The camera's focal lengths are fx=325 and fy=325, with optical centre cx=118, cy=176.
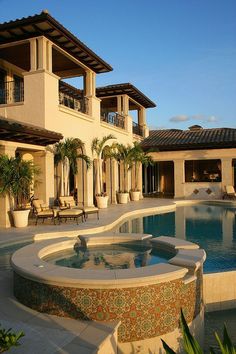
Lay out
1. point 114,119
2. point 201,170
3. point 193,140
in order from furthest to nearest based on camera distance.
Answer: point 201,170, point 193,140, point 114,119

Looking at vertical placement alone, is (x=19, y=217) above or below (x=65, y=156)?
below

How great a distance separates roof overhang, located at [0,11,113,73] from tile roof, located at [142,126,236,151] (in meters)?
12.2

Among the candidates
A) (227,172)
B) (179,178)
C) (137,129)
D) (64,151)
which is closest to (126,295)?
(64,151)

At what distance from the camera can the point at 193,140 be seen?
28.2m

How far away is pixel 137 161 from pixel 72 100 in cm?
793

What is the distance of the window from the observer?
3350cm

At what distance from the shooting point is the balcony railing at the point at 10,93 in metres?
17.0

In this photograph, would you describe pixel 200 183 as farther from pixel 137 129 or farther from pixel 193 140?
pixel 137 129

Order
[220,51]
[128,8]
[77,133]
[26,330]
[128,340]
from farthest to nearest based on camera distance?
1. [77,133]
2. [220,51]
3. [128,8]
4. [128,340]
5. [26,330]

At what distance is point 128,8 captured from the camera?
45.2ft

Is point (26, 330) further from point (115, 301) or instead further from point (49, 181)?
point (49, 181)

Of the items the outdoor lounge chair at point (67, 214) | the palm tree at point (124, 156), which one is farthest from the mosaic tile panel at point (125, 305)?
the palm tree at point (124, 156)

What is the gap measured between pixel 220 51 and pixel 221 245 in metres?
10.3

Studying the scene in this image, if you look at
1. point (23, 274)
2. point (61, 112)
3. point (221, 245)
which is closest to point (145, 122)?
point (61, 112)
